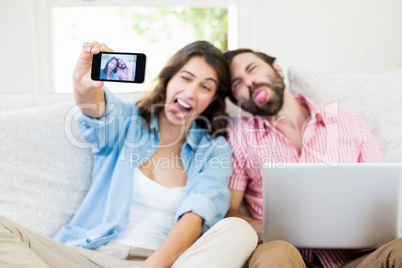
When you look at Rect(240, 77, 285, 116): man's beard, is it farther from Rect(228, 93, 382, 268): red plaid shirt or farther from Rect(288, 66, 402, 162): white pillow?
Rect(288, 66, 402, 162): white pillow

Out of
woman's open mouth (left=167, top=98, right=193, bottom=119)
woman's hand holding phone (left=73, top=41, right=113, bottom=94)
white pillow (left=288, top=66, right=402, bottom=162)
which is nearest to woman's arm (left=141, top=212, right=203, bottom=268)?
woman's open mouth (left=167, top=98, right=193, bottom=119)

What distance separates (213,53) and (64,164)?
684mm

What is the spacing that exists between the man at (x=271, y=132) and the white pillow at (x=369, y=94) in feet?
0.26

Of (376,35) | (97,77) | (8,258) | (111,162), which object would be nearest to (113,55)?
(97,77)

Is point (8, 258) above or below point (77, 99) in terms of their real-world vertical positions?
below

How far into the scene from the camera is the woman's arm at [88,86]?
45.9 inches

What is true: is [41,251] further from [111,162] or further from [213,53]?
[213,53]

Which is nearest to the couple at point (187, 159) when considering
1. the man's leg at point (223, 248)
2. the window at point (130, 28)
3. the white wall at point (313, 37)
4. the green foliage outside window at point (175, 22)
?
the man's leg at point (223, 248)

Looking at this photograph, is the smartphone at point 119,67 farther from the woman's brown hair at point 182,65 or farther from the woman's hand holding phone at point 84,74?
the woman's brown hair at point 182,65

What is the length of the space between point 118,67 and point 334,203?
687mm

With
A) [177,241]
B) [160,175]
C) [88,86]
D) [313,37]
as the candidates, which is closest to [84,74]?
[88,86]

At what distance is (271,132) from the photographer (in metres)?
1.57

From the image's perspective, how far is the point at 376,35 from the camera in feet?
8.13

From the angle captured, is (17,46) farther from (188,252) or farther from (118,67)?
(188,252)
